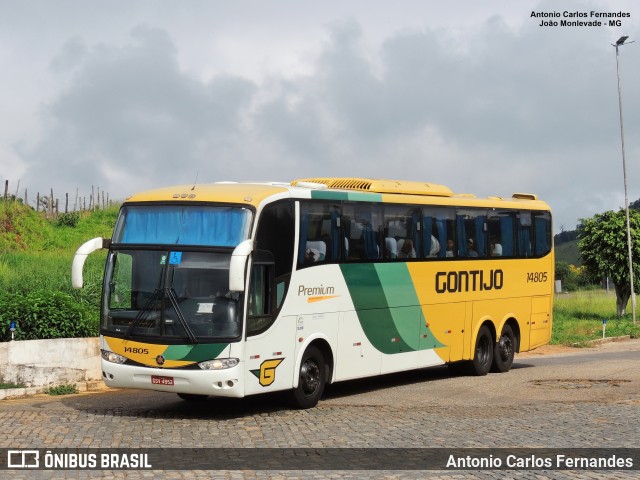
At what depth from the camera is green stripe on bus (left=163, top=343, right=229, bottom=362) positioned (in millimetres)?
15172

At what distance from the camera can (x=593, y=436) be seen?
44.5 feet

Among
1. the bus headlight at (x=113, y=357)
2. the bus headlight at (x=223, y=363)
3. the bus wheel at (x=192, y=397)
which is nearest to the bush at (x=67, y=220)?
the bus wheel at (x=192, y=397)

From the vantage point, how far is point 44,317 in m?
20.9

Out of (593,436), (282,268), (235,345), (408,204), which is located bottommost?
(593,436)

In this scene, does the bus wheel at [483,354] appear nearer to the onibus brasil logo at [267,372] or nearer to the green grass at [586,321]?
the onibus brasil logo at [267,372]

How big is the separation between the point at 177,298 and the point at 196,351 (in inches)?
31.7

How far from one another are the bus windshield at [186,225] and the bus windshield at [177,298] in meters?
0.22

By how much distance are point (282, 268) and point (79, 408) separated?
394 centimetres

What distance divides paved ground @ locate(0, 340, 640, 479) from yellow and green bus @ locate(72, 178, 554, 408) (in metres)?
0.62

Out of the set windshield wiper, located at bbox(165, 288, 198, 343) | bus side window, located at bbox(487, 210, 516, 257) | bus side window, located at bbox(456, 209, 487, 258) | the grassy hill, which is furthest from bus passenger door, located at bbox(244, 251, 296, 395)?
the grassy hill

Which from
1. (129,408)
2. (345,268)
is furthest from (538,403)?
(129,408)

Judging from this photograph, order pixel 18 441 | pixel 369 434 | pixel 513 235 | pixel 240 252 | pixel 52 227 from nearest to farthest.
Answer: pixel 18 441 → pixel 369 434 → pixel 240 252 → pixel 513 235 → pixel 52 227

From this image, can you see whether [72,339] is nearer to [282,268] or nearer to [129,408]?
[129,408]

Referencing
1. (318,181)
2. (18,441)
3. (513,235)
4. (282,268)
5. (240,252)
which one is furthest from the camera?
(513,235)
